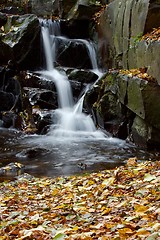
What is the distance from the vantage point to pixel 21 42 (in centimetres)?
1602

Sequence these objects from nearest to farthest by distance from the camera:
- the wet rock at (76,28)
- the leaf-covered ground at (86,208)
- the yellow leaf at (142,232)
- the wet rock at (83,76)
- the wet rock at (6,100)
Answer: the yellow leaf at (142,232)
the leaf-covered ground at (86,208)
the wet rock at (83,76)
the wet rock at (6,100)
the wet rock at (76,28)

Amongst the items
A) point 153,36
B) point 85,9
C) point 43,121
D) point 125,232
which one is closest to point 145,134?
point 153,36

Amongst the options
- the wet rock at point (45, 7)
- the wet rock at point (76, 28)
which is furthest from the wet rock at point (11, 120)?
the wet rock at point (45, 7)

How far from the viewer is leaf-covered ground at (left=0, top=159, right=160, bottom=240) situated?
10.1ft

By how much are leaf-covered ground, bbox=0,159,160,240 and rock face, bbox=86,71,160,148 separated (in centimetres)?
326

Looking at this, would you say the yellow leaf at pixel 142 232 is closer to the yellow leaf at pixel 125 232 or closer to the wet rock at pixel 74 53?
the yellow leaf at pixel 125 232

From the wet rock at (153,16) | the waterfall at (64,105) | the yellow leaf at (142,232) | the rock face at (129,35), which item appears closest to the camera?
the yellow leaf at (142,232)

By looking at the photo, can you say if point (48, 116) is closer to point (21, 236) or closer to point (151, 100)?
point (151, 100)

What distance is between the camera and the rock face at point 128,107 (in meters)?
8.88

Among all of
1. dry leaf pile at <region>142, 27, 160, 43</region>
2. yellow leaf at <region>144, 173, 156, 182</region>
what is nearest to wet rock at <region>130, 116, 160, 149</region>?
dry leaf pile at <region>142, 27, 160, 43</region>

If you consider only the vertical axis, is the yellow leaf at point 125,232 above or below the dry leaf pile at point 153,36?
below

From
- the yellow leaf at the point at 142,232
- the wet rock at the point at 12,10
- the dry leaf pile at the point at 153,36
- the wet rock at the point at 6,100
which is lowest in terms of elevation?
the yellow leaf at the point at 142,232

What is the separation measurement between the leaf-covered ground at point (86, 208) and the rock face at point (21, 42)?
36.0 feet

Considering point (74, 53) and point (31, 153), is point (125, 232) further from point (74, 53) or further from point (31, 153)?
point (74, 53)
